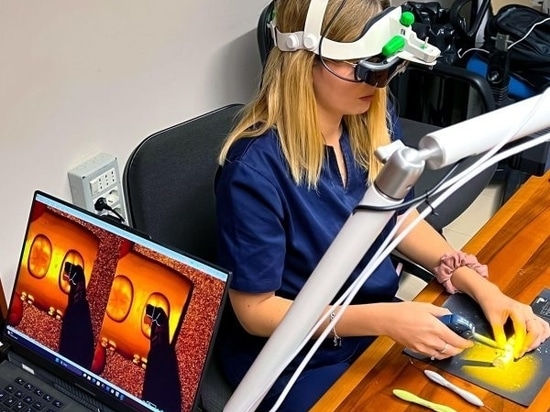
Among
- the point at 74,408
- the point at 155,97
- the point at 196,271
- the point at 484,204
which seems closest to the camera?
the point at 196,271

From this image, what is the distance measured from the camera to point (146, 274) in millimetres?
958

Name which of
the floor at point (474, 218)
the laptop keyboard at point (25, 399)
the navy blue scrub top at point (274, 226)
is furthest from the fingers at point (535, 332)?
the floor at point (474, 218)

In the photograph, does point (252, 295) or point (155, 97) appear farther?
point (155, 97)

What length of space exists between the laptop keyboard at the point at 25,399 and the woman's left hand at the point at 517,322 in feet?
2.15

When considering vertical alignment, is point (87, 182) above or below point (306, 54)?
below

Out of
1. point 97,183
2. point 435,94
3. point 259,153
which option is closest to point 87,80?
point 97,183

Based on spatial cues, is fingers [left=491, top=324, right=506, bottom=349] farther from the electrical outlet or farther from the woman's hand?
the electrical outlet

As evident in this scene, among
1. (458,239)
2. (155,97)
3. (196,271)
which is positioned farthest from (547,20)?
(196,271)

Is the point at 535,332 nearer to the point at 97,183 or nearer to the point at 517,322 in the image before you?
the point at 517,322

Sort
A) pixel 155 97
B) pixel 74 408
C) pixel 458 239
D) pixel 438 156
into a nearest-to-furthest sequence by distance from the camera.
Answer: pixel 438 156 → pixel 74 408 → pixel 155 97 → pixel 458 239

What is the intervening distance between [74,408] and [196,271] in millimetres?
311

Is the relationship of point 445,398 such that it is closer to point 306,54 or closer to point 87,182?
point 306,54

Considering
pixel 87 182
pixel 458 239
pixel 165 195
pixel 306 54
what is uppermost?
pixel 306 54

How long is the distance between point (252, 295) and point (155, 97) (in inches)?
29.2
